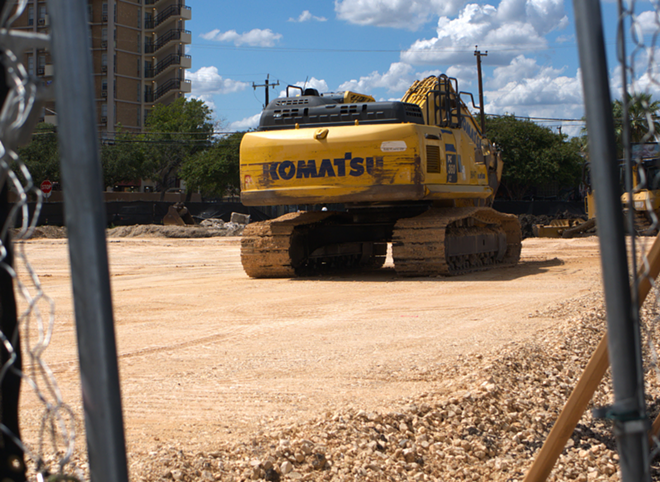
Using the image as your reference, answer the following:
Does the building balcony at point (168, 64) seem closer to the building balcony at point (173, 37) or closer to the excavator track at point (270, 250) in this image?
the building balcony at point (173, 37)

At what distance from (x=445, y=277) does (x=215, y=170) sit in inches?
1843

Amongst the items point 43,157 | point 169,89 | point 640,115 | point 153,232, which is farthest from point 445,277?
point 169,89

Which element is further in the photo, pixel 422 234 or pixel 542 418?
pixel 422 234

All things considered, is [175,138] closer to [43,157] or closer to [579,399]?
[43,157]

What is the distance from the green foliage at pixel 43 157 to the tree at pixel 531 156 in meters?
35.0

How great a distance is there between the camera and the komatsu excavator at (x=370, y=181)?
40.5 ft

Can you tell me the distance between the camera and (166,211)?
37500 mm

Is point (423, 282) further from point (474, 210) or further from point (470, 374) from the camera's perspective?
point (470, 374)

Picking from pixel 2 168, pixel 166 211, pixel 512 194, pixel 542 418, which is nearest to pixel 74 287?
pixel 2 168

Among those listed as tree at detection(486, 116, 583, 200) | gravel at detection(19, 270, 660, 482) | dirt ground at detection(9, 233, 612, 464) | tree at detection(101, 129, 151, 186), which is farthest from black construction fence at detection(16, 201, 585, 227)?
gravel at detection(19, 270, 660, 482)

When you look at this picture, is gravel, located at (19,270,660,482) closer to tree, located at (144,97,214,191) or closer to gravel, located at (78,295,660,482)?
gravel, located at (78,295,660,482)

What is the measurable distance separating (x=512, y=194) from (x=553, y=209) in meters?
18.9

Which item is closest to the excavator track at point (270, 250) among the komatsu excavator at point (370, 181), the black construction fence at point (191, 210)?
the komatsu excavator at point (370, 181)

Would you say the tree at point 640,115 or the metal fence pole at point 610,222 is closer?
the metal fence pole at point 610,222
